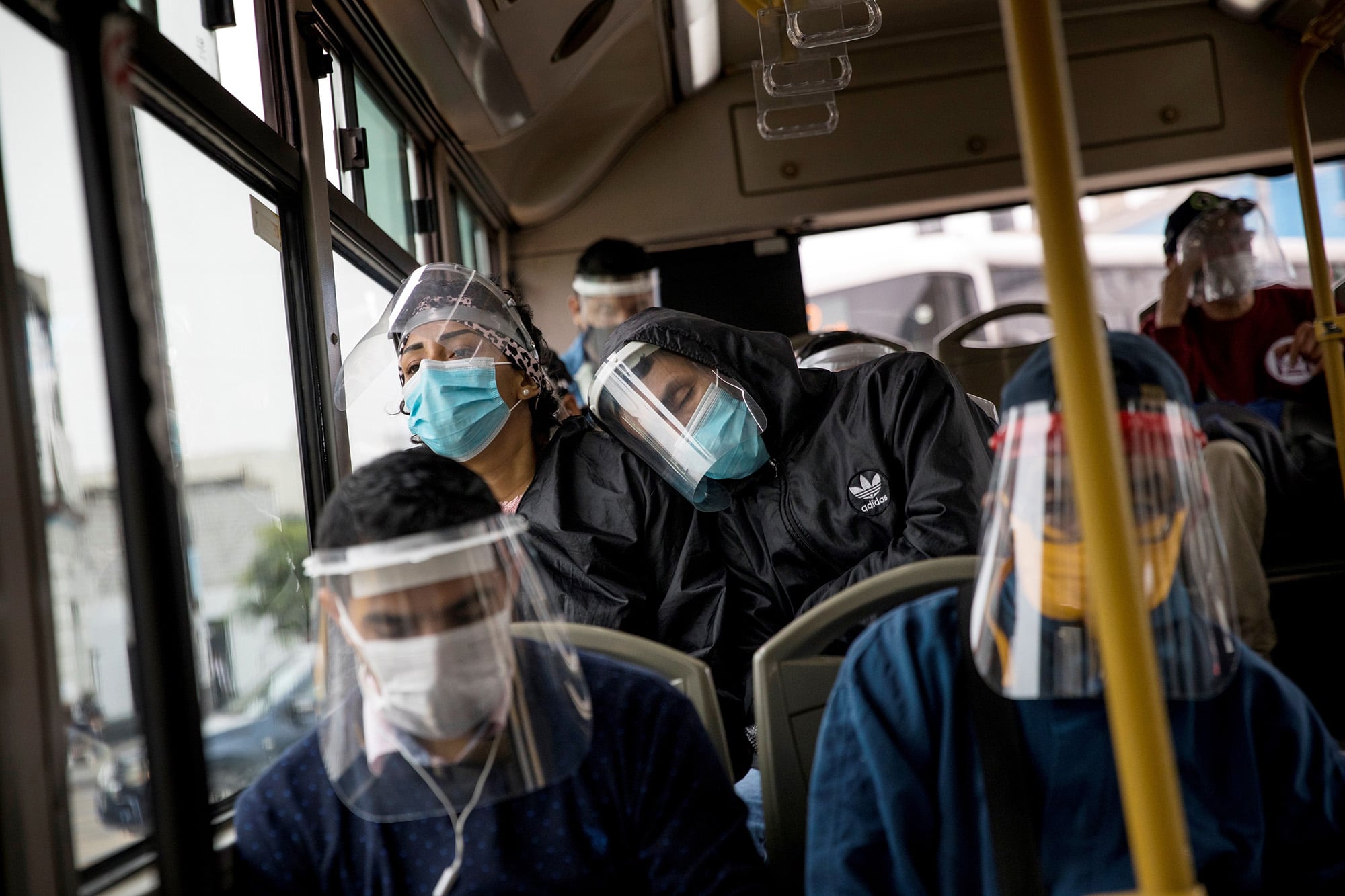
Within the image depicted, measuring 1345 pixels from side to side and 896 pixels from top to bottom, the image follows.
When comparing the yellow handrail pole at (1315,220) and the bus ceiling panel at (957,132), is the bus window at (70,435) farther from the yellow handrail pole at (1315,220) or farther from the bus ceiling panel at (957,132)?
the bus ceiling panel at (957,132)

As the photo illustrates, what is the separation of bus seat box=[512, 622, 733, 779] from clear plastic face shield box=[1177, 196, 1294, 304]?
3.35 metres


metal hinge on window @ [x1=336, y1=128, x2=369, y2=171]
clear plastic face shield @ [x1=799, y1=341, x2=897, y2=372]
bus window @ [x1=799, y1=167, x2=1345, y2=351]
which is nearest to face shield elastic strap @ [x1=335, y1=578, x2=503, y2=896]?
metal hinge on window @ [x1=336, y1=128, x2=369, y2=171]

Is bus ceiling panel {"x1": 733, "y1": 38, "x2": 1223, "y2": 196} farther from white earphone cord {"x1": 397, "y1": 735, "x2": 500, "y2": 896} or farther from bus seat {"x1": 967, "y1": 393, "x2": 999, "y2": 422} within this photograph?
white earphone cord {"x1": 397, "y1": 735, "x2": 500, "y2": 896}

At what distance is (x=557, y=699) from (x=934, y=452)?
1.24m

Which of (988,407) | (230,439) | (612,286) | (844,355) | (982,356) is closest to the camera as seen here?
(230,439)

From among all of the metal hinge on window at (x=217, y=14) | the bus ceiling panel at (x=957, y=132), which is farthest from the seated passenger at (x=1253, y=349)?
the metal hinge on window at (x=217, y=14)

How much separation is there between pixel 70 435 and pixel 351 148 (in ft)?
4.72

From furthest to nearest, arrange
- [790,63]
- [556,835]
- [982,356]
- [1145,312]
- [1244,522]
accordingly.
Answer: [1145,312], [982,356], [1244,522], [790,63], [556,835]

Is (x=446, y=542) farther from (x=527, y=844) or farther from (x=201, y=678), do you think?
(x=201, y=678)

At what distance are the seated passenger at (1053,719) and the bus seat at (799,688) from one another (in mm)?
138

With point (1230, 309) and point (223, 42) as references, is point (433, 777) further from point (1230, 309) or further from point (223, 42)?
point (1230, 309)

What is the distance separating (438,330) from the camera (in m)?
2.59

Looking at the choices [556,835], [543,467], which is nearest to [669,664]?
[556,835]

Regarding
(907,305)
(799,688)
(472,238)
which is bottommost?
(799,688)
